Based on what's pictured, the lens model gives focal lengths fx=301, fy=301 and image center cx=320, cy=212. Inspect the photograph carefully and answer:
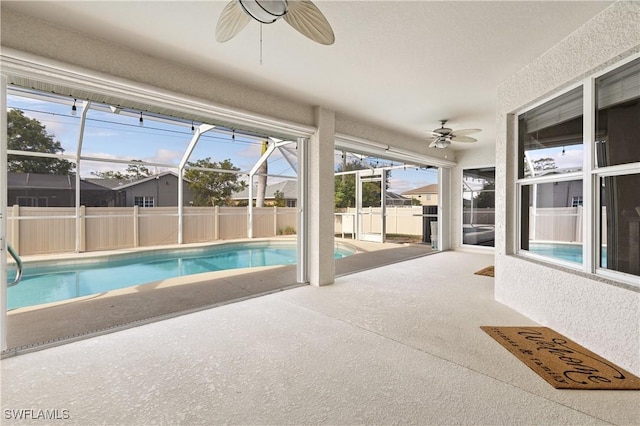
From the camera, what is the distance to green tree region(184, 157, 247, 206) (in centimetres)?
909

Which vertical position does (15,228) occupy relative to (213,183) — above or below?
below

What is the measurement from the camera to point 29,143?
6152 millimetres

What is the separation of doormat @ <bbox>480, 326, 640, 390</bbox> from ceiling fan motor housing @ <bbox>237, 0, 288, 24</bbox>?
277 cm

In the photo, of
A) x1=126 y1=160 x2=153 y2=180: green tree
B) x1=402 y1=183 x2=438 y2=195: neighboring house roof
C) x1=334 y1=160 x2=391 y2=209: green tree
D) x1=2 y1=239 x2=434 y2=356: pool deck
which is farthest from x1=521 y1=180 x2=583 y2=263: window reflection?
x1=126 y1=160 x2=153 y2=180: green tree

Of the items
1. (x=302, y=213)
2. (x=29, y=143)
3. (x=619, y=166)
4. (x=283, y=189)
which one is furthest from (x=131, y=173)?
(x=619, y=166)

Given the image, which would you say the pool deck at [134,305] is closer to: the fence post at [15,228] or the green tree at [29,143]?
the fence post at [15,228]

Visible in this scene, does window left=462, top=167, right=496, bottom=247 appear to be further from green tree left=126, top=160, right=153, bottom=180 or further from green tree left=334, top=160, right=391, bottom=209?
Answer: green tree left=126, top=160, right=153, bottom=180

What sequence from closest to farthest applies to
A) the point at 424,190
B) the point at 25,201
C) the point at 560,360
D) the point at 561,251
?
1. the point at 560,360
2. the point at 561,251
3. the point at 25,201
4. the point at 424,190

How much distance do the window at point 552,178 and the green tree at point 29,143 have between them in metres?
8.43

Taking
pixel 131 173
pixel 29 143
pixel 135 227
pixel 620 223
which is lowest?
pixel 135 227

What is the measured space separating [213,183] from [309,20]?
27.6 feet

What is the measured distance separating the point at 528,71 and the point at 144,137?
28.7ft

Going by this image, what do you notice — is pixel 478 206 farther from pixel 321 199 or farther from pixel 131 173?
pixel 131 173

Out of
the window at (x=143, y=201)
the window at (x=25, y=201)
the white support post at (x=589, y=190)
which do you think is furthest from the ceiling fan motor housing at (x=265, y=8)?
the window at (x=143, y=201)
